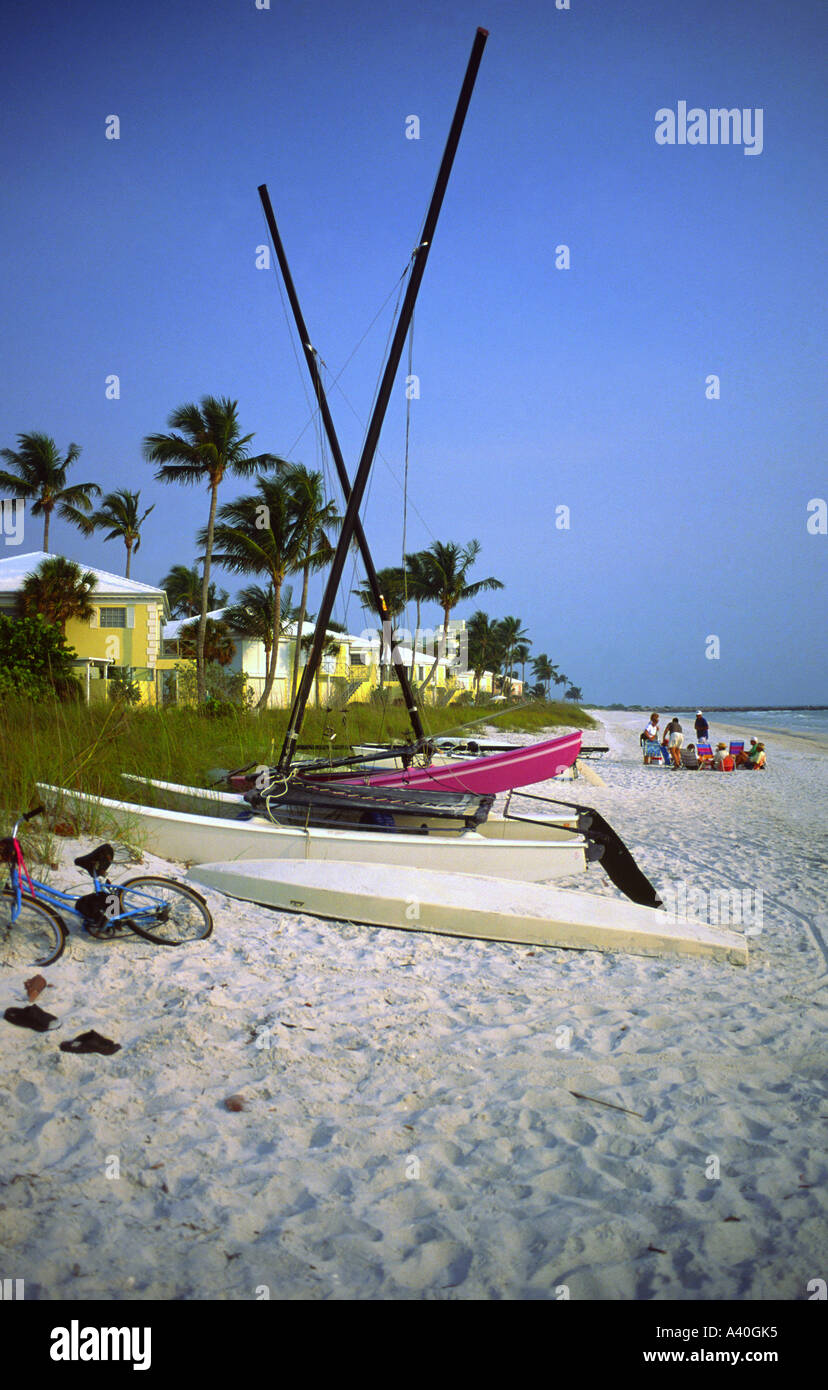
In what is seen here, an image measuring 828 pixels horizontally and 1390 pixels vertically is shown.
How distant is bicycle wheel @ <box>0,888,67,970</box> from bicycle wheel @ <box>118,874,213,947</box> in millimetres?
398

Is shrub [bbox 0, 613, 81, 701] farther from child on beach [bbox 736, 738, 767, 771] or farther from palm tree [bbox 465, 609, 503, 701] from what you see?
palm tree [bbox 465, 609, 503, 701]

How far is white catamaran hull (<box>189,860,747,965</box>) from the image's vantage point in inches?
210

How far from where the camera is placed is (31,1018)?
142 inches

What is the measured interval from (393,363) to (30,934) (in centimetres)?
693

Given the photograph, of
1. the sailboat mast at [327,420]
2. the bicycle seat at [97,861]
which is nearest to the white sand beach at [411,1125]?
the bicycle seat at [97,861]

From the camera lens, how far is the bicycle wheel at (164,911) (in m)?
4.61

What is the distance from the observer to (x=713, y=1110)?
3256 millimetres

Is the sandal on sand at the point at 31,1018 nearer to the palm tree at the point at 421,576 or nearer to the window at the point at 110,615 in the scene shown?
the window at the point at 110,615

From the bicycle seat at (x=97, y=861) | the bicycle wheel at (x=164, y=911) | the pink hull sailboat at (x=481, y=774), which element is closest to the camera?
the bicycle seat at (x=97, y=861)

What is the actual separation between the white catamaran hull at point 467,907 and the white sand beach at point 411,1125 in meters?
0.19

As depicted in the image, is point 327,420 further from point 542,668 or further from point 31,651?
point 542,668

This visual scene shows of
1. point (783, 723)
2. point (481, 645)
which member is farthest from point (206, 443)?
point (783, 723)

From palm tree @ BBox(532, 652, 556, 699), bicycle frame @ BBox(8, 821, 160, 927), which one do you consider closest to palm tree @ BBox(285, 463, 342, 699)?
bicycle frame @ BBox(8, 821, 160, 927)
